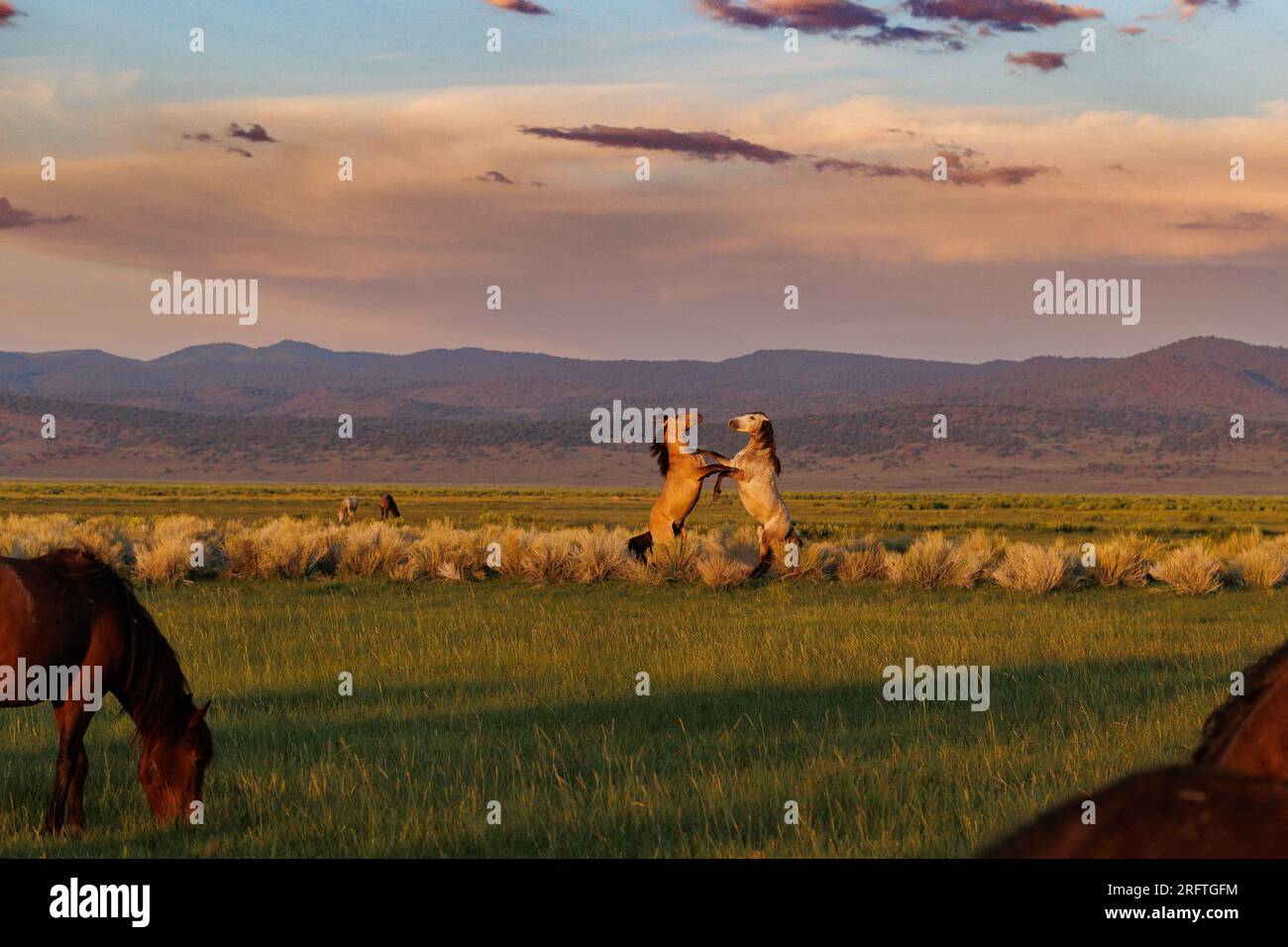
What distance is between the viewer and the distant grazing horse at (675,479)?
77.2ft

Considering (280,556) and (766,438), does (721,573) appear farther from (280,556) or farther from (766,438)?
(280,556)

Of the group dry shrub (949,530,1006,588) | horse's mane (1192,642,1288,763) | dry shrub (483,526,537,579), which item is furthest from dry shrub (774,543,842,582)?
horse's mane (1192,642,1288,763)

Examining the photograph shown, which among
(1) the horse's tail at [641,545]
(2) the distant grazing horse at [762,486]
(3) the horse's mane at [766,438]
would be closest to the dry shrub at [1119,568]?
(2) the distant grazing horse at [762,486]

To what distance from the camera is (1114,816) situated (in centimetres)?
259

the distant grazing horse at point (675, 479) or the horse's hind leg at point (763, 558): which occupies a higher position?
the distant grazing horse at point (675, 479)

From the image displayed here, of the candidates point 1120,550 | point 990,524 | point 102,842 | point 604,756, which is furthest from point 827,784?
point 990,524

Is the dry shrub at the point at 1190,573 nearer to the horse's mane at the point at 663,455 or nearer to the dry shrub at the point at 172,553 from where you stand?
the horse's mane at the point at 663,455

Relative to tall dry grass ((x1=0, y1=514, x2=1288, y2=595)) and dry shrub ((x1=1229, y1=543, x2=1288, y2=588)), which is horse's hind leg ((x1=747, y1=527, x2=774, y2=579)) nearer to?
tall dry grass ((x1=0, y1=514, x2=1288, y2=595))

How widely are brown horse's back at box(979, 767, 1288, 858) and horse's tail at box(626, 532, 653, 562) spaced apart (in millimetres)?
21606

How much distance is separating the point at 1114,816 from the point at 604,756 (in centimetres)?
665

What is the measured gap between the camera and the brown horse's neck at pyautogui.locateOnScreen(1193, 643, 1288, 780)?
366 centimetres

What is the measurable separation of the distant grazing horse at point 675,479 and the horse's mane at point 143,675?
1573 cm

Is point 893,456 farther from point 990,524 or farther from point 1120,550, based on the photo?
point 1120,550

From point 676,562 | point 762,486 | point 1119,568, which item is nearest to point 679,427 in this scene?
point 762,486
